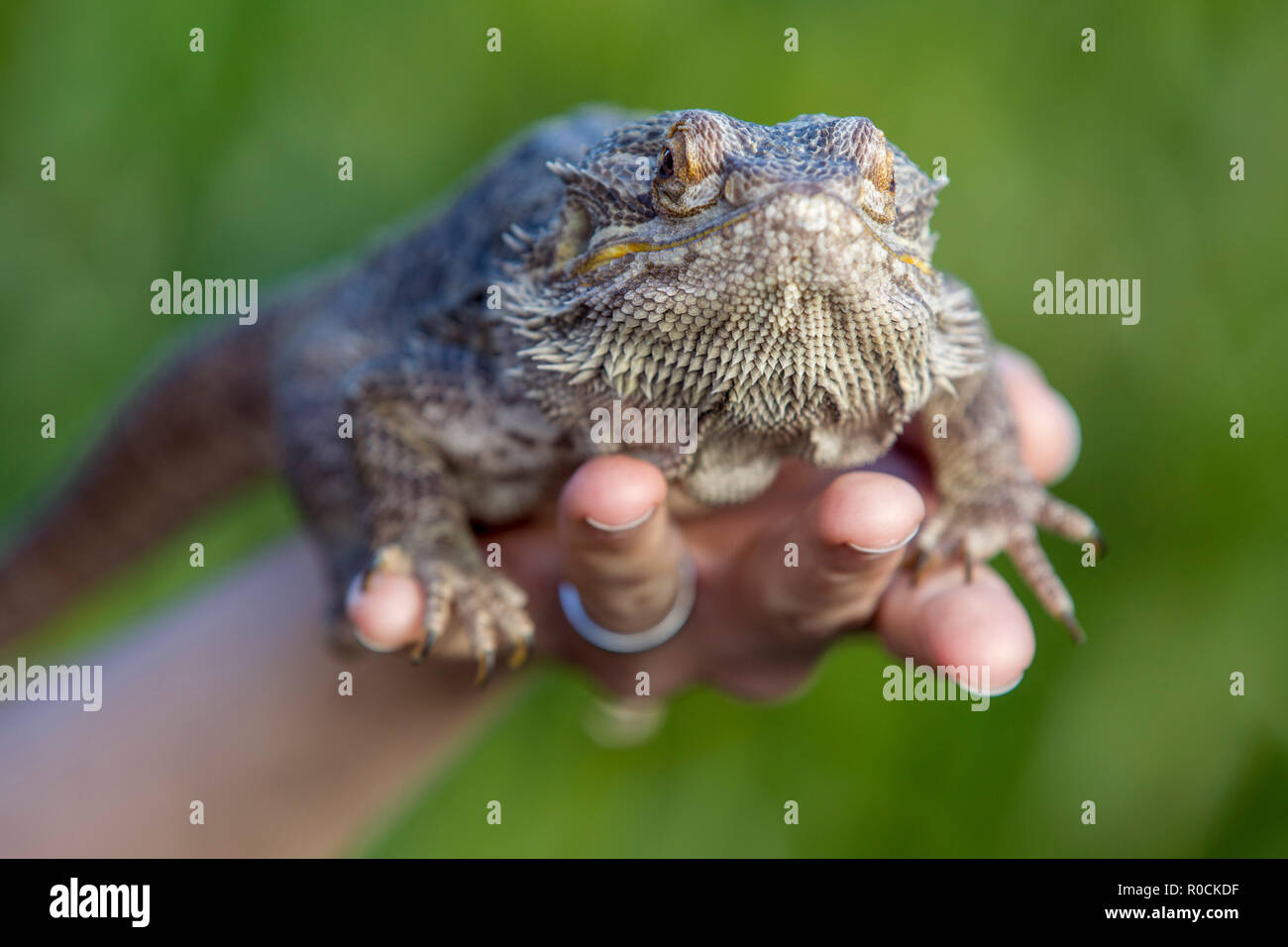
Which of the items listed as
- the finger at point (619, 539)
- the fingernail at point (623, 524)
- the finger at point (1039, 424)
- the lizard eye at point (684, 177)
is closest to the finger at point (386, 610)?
the finger at point (619, 539)

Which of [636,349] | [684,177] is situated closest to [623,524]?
[636,349]

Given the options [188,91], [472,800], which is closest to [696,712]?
[472,800]

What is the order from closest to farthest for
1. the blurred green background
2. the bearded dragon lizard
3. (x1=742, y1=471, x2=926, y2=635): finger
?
the bearded dragon lizard → (x1=742, y1=471, x2=926, y2=635): finger → the blurred green background

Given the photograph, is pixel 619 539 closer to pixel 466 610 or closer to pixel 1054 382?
pixel 466 610

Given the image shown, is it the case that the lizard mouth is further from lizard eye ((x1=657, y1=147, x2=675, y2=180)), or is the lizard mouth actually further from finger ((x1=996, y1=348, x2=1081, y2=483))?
finger ((x1=996, y1=348, x2=1081, y2=483))

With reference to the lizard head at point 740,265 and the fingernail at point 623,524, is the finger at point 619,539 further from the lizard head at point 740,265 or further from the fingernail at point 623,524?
Result: the lizard head at point 740,265

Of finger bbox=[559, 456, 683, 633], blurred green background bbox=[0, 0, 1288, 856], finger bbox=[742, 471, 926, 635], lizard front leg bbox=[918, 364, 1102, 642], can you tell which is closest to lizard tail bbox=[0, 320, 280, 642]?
blurred green background bbox=[0, 0, 1288, 856]
